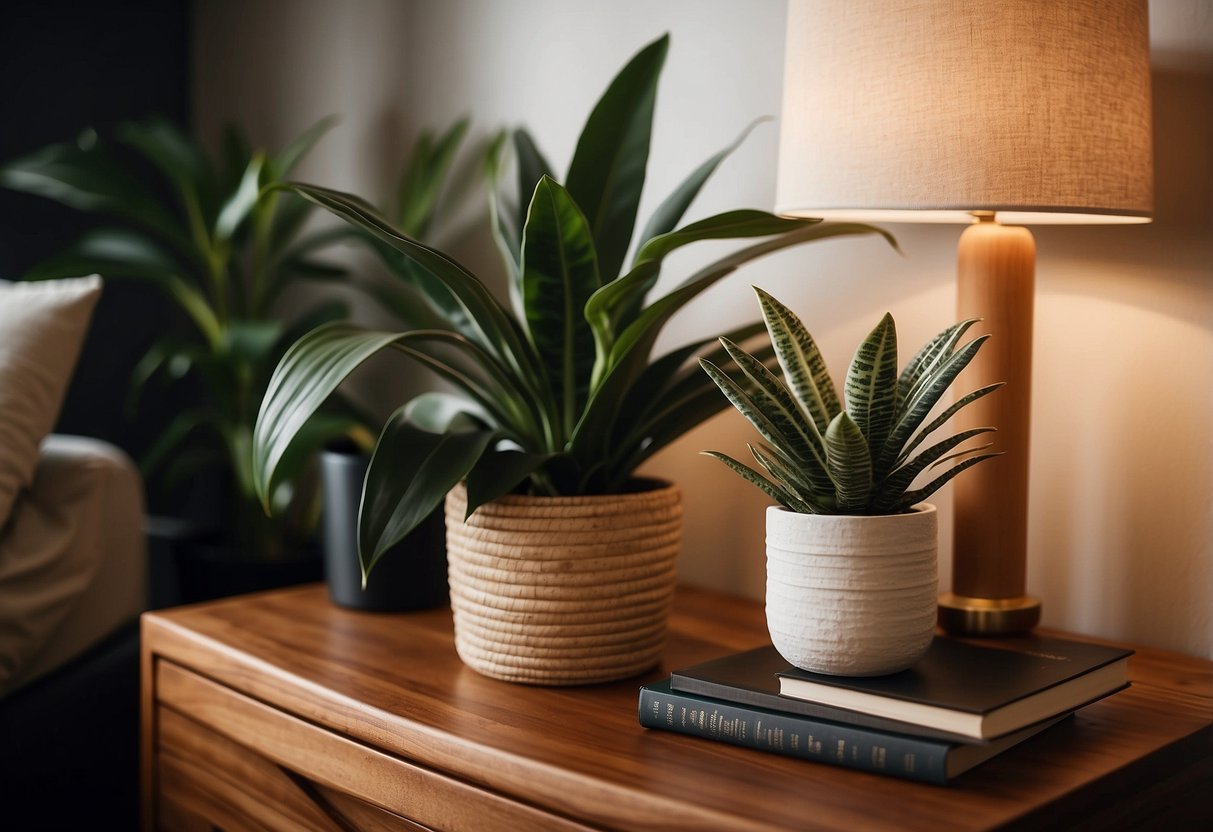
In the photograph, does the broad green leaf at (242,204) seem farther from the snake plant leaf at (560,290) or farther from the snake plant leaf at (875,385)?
the snake plant leaf at (875,385)

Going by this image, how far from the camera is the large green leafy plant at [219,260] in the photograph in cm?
165

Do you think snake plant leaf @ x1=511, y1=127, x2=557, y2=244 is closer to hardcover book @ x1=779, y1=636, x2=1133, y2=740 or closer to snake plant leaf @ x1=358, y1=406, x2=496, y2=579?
snake plant leaf @ x1=358, y1=406, x2=496, y2=579

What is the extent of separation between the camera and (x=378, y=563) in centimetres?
120

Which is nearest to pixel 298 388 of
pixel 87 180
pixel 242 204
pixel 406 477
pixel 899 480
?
pixel 406 477

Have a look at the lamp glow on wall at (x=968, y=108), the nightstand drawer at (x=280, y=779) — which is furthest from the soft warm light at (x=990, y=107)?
the nightstand drawer at (x=280, y=779)

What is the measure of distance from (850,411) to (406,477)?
1.14ft

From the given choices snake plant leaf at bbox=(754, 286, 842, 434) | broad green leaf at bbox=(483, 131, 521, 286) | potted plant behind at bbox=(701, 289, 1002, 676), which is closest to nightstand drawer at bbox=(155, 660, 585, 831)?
potted plant behind at bbox=(701, 289, 1002, 676)

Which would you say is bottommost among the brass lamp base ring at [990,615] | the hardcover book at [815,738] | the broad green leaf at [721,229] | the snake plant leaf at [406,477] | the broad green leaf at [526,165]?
the hardcover book at [815,738]

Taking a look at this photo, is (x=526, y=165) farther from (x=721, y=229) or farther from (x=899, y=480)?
(x=899, y=480)

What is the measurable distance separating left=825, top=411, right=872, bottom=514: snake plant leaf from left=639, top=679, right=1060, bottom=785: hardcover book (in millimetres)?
153

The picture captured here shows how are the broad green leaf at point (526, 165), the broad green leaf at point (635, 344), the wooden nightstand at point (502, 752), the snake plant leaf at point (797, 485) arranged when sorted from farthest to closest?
the broad green leaf at point (526, 165) → the broad green leaf at point (635, 344) → the snake plant leaf at point (797, 485) → the wooden nightstand at point (502, 752)

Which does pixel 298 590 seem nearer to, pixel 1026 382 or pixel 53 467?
pixel 53 467

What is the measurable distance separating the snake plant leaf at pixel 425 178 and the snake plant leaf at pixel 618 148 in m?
0.57

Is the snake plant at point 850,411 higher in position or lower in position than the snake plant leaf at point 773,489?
higher
